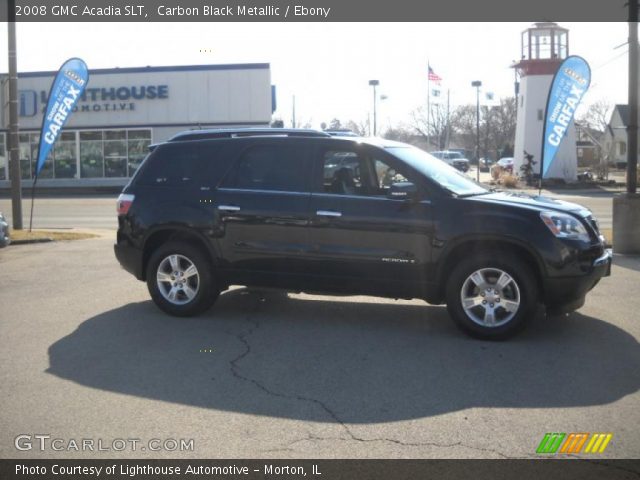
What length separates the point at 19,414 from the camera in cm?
484

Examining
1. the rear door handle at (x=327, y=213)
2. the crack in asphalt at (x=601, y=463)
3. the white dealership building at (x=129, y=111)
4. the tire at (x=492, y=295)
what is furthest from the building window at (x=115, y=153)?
the crack in asphalt at (x=601, y=463)

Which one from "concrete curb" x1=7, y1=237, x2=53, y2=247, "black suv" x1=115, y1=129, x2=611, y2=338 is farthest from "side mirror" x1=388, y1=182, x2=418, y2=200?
"concrete curb" x1=7, y1=237, x2=53, y2=247

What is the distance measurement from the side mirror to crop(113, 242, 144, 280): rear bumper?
2.90m

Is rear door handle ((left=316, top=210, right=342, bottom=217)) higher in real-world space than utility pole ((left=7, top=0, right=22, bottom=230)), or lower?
lower

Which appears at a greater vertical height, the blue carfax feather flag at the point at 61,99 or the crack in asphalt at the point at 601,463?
the blue carfax feather flag at the point at 61,99

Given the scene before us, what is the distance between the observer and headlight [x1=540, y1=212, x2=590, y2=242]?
6496 mm

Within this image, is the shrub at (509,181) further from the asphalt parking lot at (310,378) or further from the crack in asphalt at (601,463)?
the crack in asphalt at (601,463)

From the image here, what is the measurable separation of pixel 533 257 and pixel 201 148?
11.9ft

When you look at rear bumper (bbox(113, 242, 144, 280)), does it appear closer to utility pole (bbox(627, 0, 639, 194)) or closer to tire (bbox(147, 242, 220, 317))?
tire (bbox(147, 242, 220, 317))

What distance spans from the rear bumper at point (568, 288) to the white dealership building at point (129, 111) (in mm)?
33054

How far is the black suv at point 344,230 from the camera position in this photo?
655 centimetres

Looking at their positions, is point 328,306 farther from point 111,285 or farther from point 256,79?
point 256,79

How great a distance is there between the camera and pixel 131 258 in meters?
7.85

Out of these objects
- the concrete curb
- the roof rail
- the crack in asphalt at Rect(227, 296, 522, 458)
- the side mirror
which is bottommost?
the crack in asphalt at Rect(227, 296, 522, 458)
